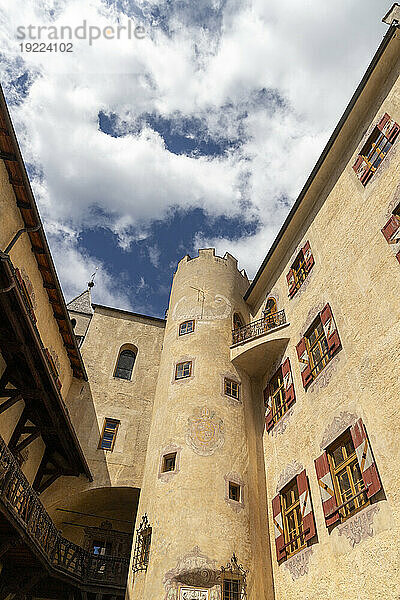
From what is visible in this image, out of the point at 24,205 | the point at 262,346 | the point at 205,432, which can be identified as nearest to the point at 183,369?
the point at 205,432

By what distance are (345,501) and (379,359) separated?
3.40 m

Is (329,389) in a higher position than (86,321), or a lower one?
lower

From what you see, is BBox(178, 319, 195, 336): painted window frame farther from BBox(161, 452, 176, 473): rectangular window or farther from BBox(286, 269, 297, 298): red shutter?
BBox(161, 452, 176, 473): rectangular window

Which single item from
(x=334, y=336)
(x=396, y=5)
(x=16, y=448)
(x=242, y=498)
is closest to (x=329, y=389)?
(x=334, y=336)

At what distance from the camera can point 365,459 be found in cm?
939

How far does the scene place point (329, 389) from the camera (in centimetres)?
1171

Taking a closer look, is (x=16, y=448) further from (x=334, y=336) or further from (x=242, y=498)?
(x=334, y=336)

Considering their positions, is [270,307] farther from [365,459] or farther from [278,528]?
[365,459]

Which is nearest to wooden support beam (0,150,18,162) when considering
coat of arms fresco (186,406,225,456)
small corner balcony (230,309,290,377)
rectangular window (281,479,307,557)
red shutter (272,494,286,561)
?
small corner balcony (230,309,290,377)

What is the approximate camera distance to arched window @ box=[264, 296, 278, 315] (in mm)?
17767

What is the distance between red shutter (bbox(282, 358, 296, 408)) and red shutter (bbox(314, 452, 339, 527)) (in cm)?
257

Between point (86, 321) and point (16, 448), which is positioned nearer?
point (16, 448)

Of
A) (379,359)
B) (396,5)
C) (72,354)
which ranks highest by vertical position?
(396,5)

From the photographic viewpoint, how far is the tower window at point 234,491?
1323 centimetres
